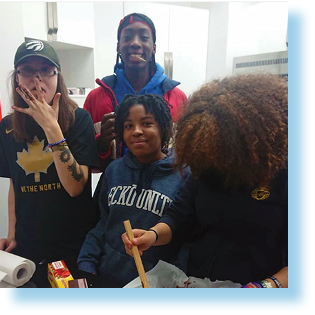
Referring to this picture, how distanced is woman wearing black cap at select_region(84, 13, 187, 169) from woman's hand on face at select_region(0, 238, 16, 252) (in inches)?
13.7

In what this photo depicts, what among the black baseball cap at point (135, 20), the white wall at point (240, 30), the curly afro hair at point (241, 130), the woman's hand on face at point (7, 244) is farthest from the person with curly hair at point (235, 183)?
the woman's hand on face at point (7, 244)

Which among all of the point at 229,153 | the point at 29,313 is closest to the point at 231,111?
the point at 229,153

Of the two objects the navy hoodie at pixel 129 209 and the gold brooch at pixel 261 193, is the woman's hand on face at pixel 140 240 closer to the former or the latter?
the navy hoodie at pixel 129 209

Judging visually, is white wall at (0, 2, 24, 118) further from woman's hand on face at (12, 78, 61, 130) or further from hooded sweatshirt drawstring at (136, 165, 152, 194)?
hooded sweatshirt drawstring at (136, 165, 152, 194)

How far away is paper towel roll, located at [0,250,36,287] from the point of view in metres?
0.56

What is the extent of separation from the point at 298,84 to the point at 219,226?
1.12 ft

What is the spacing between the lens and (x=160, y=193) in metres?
0.60

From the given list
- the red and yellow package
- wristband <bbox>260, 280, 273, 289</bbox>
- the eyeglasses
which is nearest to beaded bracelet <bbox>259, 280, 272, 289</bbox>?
wristband <bbox>260, 280, 273, 289</bbox>

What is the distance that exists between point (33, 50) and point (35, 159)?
259 millimetres

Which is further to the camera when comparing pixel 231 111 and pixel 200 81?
pixel 200 81

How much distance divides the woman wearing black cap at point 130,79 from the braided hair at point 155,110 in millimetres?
18

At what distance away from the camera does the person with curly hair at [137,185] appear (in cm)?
59

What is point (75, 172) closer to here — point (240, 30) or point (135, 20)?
point (135, 20)

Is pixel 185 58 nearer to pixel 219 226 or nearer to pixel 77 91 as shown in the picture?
pixel 77 91
